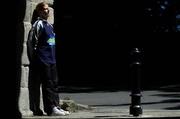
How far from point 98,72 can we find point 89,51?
7.76 ft

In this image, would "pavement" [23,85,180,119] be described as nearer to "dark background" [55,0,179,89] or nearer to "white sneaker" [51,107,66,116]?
"white sneaker" [51,107,66,116]

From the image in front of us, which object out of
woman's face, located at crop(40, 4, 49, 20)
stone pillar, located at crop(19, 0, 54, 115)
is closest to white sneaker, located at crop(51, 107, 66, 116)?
stone pillar, located at crop(19, 0, 54, 115)

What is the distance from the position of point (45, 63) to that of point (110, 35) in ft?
69.5

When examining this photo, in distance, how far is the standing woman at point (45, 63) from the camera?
Result: 9.51 meters

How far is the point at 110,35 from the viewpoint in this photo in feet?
100

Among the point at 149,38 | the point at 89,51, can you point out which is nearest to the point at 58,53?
the point at 89,51

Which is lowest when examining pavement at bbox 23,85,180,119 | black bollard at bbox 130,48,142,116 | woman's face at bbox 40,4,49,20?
pavement at bbox 23,85,180,119

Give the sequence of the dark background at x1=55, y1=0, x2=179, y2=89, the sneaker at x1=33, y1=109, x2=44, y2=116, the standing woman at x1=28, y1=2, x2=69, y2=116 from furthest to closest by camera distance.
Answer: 1. the dark background at x1=55, y1=0, x2=179, y2=89
2. the sneaker at x1=33, y1=109, x2=44, y2=116
3. the standing woman at x1=28, y1=2, x2=69, y2=116

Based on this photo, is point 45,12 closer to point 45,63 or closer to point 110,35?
point 45,63

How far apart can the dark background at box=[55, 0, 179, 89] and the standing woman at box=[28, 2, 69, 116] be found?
18.8 meters

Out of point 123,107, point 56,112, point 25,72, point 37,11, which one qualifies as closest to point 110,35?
point 123,107

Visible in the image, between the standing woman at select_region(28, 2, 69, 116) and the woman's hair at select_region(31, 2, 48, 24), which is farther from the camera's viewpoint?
the woman's hair at select_region(31, 2, 48, 24)

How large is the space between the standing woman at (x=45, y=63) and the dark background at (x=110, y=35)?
1885cm

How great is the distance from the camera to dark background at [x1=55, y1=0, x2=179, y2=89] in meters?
29.3
